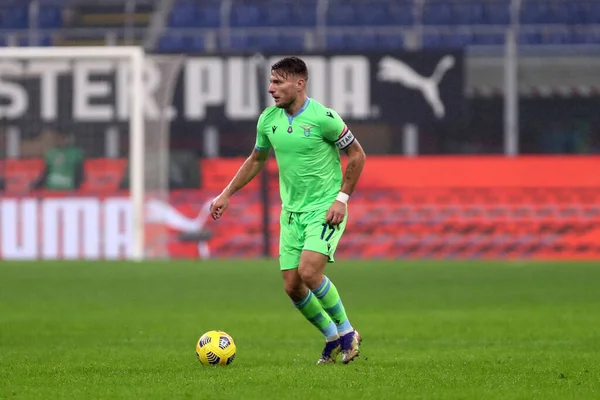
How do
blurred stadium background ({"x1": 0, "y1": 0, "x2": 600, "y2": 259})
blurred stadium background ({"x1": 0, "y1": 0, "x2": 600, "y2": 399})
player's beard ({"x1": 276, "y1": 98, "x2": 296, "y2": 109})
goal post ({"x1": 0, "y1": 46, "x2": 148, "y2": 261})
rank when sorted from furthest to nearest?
blurred stadium background ({"x1": 0, "y1": 0, "x2": 600, "y2": 259}) → goal post ({"x1": 0, "y1": 46, "x2": 148, "y2": 261}) → blurred stadium background ({"x1": 0, "y1": 0, "x2": 600, "y2": 399}) → player's beard ({"x1": 276, "y1": 98, "x2": 296, "y2": 109})

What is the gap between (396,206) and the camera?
24.1 metres

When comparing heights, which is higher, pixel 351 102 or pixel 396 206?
pixel 351 102

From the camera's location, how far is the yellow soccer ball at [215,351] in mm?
8484

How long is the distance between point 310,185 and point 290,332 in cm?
319

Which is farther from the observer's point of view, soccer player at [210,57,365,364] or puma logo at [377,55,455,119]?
puma logo at [377,55,455,119]

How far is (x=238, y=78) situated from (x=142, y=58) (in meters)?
1.84

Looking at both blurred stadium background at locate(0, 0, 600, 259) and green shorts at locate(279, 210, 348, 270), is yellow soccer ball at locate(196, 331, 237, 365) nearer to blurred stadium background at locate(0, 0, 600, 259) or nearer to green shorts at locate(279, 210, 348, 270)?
green shorts at locate(279, 210, 348, 270)

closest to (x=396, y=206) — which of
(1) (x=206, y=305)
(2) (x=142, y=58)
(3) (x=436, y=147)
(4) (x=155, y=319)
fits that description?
(3) (x=436, y=147)

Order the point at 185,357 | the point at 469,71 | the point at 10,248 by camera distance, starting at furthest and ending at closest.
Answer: the point at 469,71 < the point at 10,248 < the point at 185,357

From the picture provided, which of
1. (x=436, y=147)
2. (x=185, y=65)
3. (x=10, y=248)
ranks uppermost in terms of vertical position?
(x=185, y=65)

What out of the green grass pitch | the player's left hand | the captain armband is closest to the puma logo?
the green grass pitch

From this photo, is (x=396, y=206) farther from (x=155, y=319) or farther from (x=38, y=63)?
(x=155, y=319)

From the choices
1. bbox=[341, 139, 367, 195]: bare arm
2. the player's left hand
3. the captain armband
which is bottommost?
the player's left hand

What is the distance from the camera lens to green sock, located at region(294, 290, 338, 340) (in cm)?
879
